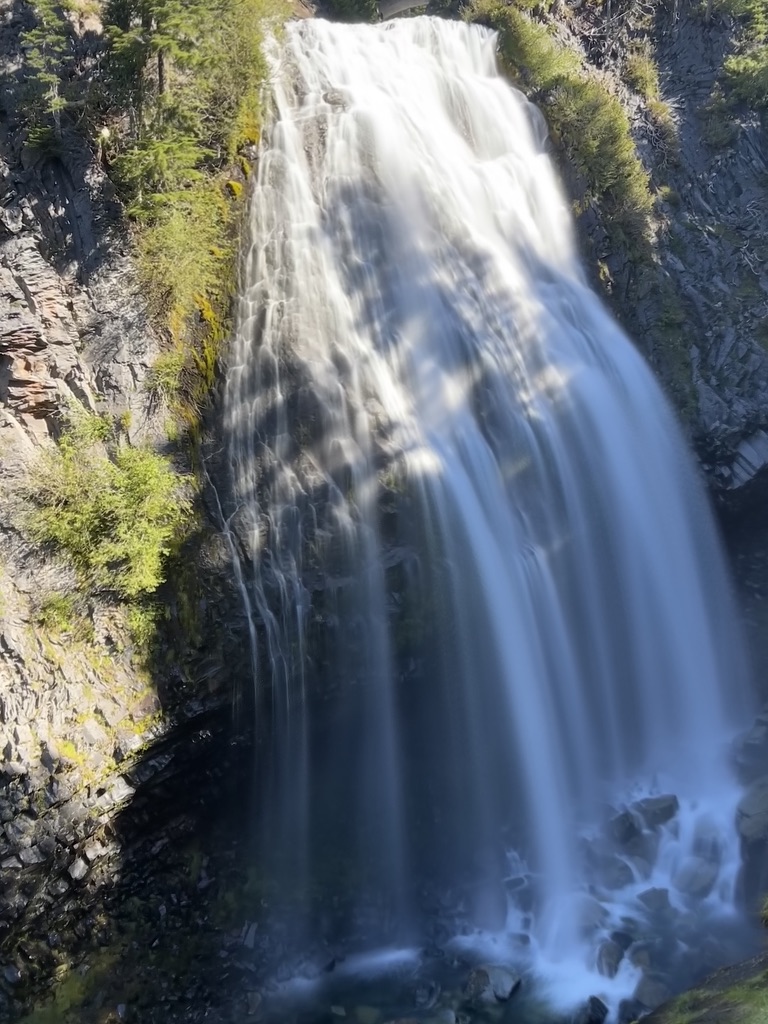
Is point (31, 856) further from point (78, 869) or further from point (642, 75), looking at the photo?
point (642, 75)

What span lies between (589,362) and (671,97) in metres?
6.32

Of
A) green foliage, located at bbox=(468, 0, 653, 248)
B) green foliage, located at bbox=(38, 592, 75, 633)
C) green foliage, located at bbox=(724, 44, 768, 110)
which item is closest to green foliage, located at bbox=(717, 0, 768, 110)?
green foliage, located at bbox=(724, 44, 768, 110)

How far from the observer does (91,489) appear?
22.5ft

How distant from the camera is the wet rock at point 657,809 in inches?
329


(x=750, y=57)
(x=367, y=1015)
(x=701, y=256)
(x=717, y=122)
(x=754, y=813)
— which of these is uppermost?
(x=750, y=57)

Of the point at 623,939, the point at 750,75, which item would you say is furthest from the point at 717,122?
the point at 623,939

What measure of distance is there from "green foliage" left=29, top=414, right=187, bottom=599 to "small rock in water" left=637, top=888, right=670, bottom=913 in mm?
6070

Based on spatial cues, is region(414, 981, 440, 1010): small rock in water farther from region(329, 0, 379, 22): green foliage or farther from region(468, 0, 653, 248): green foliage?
region(329, 0, 379, 22): green foliage

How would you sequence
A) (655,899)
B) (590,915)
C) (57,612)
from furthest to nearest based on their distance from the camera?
(655,899)
(590,915)
(57,612)

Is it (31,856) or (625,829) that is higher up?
(31,856)

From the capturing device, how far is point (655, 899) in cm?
752

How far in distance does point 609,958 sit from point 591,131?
11401 mm

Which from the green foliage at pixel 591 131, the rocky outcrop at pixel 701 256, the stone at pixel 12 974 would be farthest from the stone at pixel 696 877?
the green foliage at pixel 591 131

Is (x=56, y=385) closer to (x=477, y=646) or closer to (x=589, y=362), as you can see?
(x=477, y=646)
